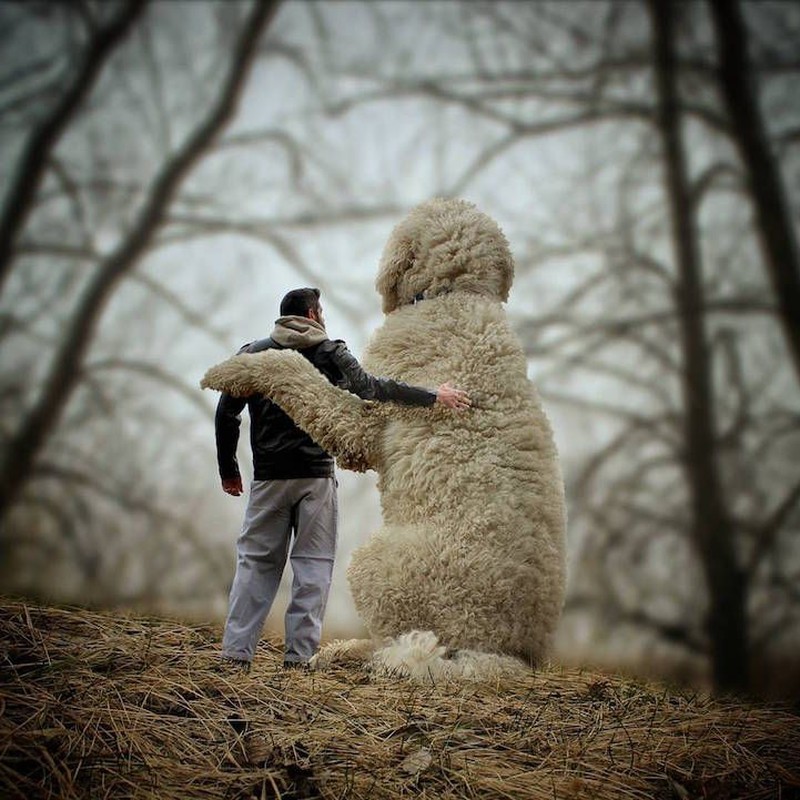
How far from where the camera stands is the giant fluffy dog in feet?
10.4

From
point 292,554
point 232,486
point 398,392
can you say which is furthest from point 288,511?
point 398,392

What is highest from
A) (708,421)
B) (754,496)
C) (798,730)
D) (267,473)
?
(708,421)

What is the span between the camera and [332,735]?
2.41 m

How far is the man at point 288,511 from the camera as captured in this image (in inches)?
138

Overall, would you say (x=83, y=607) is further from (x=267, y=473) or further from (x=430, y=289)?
(x=430, y=289)

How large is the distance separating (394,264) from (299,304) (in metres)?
0.50

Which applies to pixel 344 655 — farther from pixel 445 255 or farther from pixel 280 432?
pixel 445 255

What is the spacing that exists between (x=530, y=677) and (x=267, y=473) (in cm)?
143

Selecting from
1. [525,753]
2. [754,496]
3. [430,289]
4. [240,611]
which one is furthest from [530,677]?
[754,496]

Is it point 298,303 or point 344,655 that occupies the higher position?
point 298,303

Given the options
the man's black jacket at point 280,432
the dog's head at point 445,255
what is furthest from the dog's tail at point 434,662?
the dog's head at point 445,255

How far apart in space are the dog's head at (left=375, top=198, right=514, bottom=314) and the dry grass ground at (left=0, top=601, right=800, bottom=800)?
1.72 m

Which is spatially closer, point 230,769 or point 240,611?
point 230,769

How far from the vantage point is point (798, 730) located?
9.13 ft
